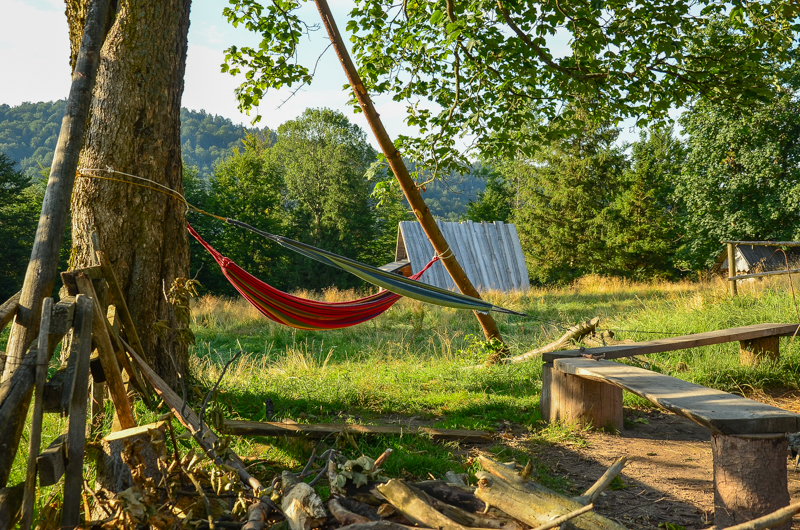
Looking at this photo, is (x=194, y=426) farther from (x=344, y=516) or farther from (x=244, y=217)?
(x=244, y=217)

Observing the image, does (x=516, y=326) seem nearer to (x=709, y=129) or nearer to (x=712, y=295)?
(x=712, y=295)

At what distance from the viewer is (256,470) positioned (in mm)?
2445

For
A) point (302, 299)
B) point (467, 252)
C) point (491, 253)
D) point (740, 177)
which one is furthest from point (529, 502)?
point (740, 177)

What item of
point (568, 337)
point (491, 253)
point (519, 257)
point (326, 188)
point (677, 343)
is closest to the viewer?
point (677, 343)

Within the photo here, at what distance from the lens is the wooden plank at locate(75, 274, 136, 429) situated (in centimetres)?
195

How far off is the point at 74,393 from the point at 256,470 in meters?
1.00

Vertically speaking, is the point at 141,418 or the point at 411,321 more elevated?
the point at 141,418

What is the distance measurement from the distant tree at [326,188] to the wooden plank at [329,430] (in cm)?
1903

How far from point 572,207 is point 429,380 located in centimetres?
2041

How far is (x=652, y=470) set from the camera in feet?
9.18

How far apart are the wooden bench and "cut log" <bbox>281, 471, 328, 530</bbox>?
1461mm

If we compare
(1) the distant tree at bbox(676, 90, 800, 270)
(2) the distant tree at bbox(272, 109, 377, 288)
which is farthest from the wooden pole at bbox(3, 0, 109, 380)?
(2) the distant tree at bbox(272, 109, 377, 288)

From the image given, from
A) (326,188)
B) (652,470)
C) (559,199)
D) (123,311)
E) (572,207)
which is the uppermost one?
(326,188)

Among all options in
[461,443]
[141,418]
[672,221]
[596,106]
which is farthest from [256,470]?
[672,221]
